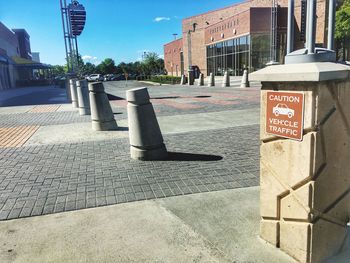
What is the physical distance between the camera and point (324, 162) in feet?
7.98

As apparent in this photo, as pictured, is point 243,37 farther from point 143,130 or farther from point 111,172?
point 111,172

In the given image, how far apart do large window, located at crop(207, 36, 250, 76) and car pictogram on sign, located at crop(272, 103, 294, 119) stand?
39.7 m

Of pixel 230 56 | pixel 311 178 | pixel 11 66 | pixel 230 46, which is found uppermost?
pixel 230 46

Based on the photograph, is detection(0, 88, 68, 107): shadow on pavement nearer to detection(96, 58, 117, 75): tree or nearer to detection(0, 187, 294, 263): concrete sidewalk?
detection(0, 187, 294, 263): concrete sidewalk

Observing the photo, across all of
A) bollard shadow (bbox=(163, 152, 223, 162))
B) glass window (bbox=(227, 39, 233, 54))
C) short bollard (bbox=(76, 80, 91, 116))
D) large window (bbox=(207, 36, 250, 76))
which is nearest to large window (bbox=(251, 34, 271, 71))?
large window (bbox=(207, 36, 250, 76))

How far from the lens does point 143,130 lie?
5.79 meters

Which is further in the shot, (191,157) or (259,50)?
(259,50)

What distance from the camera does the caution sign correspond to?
94.2 inches

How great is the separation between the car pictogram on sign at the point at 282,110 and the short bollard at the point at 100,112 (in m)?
6.69

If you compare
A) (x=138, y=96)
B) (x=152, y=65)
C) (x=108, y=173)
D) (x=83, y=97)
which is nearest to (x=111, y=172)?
(x=108, y=173)

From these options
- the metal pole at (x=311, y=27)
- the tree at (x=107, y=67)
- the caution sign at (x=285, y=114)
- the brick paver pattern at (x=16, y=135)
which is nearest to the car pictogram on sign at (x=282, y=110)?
the caution sign at (x=285, y=114)

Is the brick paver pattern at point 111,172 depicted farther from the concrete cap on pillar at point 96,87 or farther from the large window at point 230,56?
the large window at point 230,56

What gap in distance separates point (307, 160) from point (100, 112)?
704cm

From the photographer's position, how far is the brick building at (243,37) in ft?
124
